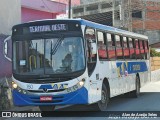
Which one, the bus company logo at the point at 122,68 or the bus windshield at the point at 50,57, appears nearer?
the bus windshield at the point at 50,57

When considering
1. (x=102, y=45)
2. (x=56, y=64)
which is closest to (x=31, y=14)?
(x=102, y=45)

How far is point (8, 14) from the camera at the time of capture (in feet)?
61.4

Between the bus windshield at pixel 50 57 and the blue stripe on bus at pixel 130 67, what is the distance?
3793 millimetres

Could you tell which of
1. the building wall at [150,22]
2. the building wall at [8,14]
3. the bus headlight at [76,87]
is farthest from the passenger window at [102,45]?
the building wall at [150,22]

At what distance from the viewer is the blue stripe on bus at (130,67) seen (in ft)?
50.1

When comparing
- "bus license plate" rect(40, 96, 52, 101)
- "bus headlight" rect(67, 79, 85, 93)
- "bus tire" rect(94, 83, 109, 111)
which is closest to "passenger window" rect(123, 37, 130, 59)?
"bus tire" rect(94, 83, 109, 111)

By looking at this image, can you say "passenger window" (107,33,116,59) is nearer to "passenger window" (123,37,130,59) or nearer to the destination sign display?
"passenger window" (123,37,130,59)

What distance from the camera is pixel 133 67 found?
1756 cm

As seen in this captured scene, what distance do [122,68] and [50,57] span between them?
4878 millimetres

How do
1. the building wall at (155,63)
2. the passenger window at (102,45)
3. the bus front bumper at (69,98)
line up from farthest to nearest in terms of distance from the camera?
the building wall at (155,63)
the passenger window at (102,45)
the bus front bumper at (69,98)

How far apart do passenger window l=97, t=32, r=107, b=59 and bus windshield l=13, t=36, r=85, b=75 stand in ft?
→ 4.96

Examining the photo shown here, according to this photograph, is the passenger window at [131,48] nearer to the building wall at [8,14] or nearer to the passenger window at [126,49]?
the passenger window at [126,49]

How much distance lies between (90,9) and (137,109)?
63650mm

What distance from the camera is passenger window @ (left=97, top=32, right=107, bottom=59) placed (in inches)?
507
